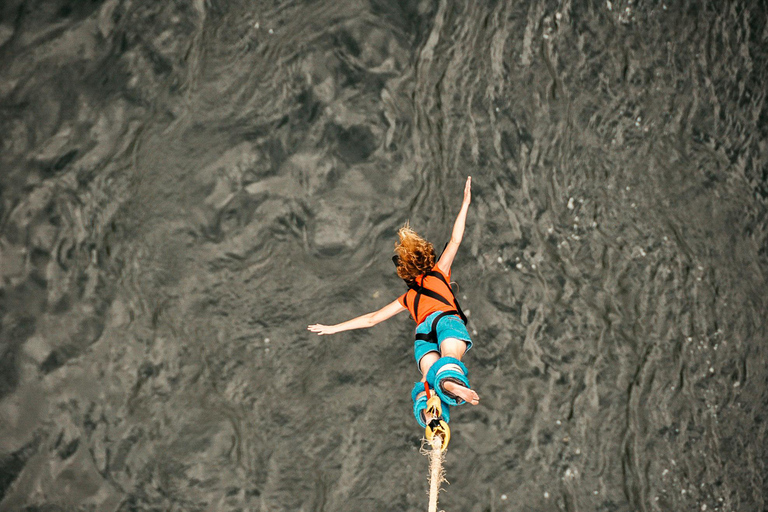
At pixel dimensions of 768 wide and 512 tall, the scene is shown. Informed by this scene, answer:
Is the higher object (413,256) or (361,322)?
(413,256)

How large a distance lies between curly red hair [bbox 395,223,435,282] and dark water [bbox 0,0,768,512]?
0.34m

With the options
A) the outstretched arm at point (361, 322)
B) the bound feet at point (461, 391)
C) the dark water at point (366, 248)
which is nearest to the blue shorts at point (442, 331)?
the outstretched arm at point (361, 322)

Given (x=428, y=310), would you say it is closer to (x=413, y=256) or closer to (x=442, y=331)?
(x=442, y=331)

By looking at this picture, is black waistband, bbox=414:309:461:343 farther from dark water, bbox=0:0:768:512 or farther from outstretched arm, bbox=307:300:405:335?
dark water, bbox=0:0:768:512

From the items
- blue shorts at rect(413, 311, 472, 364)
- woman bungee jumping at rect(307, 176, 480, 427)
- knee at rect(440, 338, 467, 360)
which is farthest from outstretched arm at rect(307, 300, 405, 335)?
knee at rect(440, 338, 467, 360)

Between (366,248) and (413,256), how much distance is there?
1.35 feet

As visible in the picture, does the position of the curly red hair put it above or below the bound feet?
above

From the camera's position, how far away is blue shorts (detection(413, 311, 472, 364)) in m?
2.11

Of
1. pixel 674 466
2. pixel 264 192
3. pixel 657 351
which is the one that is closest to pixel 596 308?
pixel 657 351

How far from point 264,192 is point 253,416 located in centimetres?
92

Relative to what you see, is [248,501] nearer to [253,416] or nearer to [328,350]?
[253,416]

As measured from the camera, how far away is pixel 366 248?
253cm

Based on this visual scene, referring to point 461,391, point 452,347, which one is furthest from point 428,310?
point 461,391

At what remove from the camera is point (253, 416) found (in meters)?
2.50
